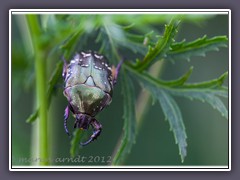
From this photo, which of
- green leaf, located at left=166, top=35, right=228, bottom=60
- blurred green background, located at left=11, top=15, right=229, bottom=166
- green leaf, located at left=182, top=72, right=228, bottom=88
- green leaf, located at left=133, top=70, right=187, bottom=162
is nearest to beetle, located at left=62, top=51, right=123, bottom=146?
blurred green background, located at left=11, top=15, right=229, bottom=166

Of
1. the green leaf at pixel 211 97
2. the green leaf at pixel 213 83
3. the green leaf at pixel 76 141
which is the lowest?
the green leaf at pixel 76 141

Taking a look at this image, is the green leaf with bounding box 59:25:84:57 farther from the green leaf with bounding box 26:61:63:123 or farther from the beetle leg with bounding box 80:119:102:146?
the beetle leg with bounding box 80:119:102:146

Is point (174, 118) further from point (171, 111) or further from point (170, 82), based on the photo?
point (170, 82)

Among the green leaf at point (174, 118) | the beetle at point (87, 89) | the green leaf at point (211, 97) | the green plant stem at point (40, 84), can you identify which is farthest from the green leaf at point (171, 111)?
the green plant stem at point (40, 84)

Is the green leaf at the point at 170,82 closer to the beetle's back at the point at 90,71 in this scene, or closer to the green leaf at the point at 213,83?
the green leaf at the point at 213,83

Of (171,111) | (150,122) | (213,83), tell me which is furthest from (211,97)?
(150,122)

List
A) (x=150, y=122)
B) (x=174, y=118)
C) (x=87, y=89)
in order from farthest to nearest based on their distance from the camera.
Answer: (x=150, y=122) → (x=174, y=118) → (x=87, y=89)

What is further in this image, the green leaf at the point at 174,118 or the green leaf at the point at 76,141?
the green leaf at the point at 76,141
